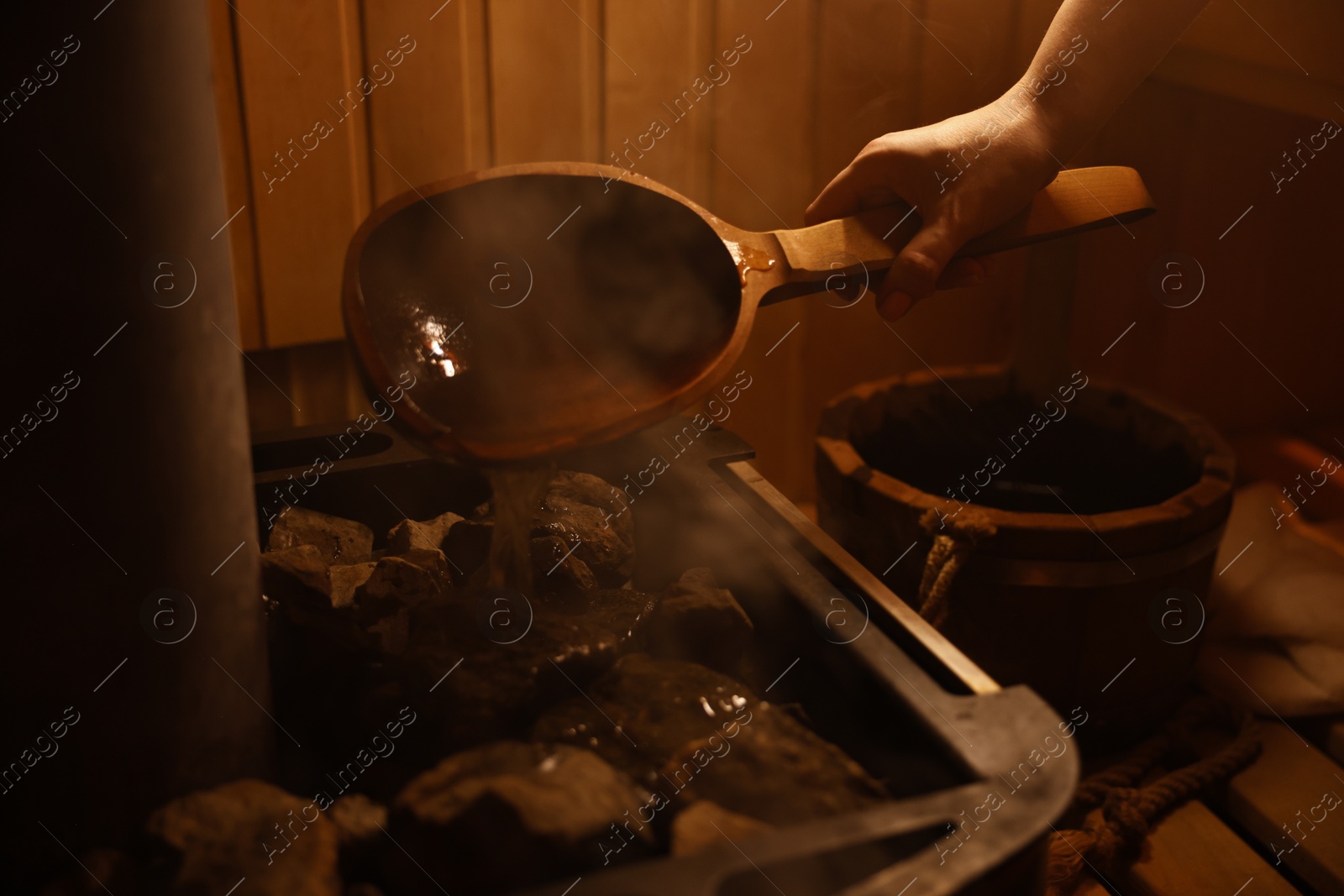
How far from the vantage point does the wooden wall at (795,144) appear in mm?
1667

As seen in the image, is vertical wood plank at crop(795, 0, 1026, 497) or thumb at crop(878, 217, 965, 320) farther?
vertical wood plank at crop(795, 0, 1026, 497)

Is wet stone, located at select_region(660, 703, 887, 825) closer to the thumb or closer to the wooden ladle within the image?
the wooden ladle

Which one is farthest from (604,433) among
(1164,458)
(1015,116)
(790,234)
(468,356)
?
(1164,458)

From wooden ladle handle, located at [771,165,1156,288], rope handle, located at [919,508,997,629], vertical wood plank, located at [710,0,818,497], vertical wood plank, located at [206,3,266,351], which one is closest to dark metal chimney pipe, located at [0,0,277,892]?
wooden ladle handle, located at [771,165,1156,288]

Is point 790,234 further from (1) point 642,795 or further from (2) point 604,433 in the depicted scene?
(1) point 642,795

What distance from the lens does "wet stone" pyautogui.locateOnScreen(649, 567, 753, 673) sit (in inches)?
A: 42.4

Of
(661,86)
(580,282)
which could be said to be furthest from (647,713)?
(661,86)

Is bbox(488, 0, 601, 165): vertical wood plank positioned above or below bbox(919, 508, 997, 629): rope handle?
above

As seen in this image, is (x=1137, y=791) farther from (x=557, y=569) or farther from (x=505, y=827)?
(x=505, y=827)

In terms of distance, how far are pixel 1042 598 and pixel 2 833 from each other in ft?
3.92

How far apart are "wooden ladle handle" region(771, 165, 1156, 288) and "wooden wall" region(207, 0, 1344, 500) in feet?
1.91

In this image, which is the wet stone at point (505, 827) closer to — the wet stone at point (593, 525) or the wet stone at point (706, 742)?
the wet stone at point (706, 742)

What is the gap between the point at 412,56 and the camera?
5.56 ft

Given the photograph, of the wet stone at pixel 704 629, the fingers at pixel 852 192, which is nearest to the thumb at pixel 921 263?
the fingers at pixel 852 192
